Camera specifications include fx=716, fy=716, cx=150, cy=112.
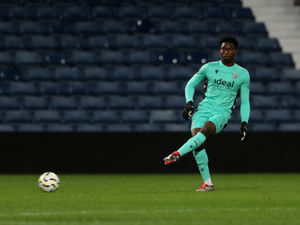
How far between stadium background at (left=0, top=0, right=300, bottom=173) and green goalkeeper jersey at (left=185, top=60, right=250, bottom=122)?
14.8ft

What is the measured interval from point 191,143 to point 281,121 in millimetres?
6936

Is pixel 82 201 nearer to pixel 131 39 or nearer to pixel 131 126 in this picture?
pixel 131 126

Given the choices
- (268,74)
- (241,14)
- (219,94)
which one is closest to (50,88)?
(268,74)

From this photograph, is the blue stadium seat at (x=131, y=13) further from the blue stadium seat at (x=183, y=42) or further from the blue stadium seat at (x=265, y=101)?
the blue stadium seat at (x=265, y=101)

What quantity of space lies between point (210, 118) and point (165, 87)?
6.43 meters

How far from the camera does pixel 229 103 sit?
25.4 ft

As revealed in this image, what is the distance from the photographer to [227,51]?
7578 mm

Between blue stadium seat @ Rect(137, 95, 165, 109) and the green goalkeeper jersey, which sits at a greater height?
the green goalkeeper jersey

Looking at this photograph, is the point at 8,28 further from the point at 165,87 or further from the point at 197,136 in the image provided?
the point at 197,136

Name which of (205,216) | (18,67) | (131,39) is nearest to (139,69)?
(131,39)

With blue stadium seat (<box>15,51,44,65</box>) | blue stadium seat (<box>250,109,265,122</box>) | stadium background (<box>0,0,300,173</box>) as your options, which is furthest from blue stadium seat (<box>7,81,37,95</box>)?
blue stadium seat (<box>250,109,265,122</box>)

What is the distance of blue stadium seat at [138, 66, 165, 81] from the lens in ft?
46.3

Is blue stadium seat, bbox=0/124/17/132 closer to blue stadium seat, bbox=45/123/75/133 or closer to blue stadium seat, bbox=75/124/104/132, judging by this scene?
blue stadium seat, bbox=45/123/75/133

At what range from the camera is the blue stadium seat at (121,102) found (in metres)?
13.7
